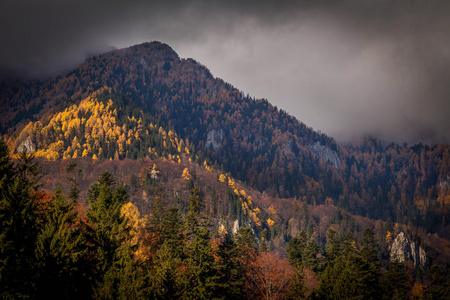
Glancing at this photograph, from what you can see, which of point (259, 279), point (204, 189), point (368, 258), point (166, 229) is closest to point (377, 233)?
point (204, 189)

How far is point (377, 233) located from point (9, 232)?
212 meters

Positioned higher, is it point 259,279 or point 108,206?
point 108,206

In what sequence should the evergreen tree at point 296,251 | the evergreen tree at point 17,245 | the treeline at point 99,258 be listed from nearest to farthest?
the evergreen tree at point 17,245 < the treeline at point 99,258 < the evergreen tree at point 296,251

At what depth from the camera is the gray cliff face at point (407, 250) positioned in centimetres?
17038

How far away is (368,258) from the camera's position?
58781 mm

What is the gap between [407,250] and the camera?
180 meters

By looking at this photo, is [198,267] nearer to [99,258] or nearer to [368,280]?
[99,258]

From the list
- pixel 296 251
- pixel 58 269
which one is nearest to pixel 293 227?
pixel 296 251

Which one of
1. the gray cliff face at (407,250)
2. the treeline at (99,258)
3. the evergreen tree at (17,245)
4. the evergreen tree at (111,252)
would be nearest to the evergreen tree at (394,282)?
the treeline at (99,258)

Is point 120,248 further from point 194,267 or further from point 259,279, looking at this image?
point 259,279

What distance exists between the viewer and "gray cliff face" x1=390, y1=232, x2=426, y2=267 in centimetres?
17038

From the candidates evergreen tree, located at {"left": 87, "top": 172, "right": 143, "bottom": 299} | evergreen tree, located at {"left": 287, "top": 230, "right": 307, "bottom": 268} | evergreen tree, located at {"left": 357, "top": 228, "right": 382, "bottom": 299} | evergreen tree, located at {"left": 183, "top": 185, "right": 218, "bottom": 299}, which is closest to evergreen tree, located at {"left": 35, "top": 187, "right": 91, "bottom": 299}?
evergreen tree, located at {"left": 87, "top": 172, "right": 143, "bottom": 299}

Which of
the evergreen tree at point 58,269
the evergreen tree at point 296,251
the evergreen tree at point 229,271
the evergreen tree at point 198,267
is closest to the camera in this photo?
the evergreen tree at point 58,269

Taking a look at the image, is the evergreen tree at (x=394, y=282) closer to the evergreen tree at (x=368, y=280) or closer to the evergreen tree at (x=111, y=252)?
the evergreen tree at (x=368, y=280)
